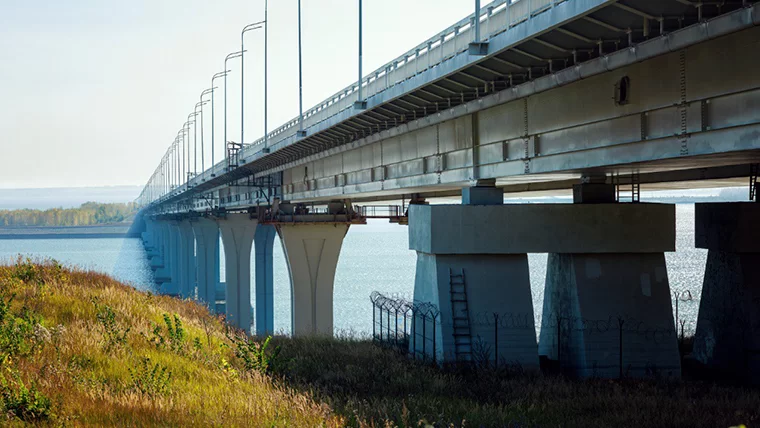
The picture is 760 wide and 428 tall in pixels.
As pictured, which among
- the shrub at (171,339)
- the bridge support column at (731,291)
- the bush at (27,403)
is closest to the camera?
the bush at (27,403)

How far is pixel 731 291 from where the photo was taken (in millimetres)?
23172

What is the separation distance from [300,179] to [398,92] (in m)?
20.0

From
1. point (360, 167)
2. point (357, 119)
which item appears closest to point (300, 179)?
point (360, 167)

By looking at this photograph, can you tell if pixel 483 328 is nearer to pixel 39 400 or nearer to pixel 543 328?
pixel 543 328

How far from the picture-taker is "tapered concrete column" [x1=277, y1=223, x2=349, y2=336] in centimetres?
4500

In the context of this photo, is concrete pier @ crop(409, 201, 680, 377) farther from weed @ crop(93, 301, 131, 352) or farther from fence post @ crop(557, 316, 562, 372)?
weed @ crop(93, 301, 131, 352)

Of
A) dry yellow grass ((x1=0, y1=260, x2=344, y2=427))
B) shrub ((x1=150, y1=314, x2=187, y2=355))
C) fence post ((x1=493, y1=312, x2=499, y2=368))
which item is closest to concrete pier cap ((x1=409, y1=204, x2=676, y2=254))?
Result: fence post ((x1=493, y1=312, x2=499, y2=368))

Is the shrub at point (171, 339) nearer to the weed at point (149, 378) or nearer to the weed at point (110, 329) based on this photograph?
the weed at point (110, 329)

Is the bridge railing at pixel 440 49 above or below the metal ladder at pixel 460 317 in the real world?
above

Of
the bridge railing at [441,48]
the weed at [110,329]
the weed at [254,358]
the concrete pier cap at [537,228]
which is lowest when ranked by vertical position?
the weed at [254,358]

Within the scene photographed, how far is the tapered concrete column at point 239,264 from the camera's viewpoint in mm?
69688

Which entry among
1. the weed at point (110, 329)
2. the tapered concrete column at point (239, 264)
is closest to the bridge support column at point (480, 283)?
the weed at point (110, 329)

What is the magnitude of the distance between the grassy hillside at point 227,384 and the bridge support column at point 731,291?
162 inches

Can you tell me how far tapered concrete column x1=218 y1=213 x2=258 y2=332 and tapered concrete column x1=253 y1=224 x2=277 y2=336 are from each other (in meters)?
1.26
